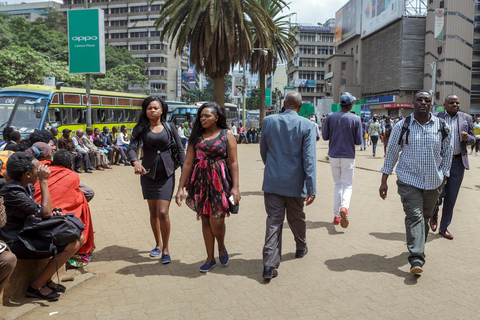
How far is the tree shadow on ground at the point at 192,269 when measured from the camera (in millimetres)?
4617

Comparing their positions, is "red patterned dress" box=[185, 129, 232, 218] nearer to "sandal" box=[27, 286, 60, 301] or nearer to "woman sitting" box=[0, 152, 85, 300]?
"woman sitting" box=[0, 152, 85, 300]

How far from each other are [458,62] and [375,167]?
50572 mm

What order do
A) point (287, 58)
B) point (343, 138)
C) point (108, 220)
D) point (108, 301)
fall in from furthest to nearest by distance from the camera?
1. point (287, 58)
2. point (108, 220)
3. point (343, 138)
4. point (108, 301)

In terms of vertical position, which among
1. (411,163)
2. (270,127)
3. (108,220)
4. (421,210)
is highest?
(270,127)

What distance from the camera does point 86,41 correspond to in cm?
1733

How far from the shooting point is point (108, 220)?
725cm

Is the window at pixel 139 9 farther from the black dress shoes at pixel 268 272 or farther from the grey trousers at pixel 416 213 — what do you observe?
the black dress shoes at pixel 268 272

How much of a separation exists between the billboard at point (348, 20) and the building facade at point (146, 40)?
32.8 meters

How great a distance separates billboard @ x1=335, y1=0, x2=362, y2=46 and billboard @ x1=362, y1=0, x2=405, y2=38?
90.9 inches

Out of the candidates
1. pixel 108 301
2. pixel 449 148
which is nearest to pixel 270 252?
pixel 108 301

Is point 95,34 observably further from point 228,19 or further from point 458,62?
point 458,62

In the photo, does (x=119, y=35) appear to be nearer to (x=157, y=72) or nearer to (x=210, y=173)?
(x=157, y=72)

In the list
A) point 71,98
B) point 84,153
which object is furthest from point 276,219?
point 71,98

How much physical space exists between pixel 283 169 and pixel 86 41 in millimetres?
15096
